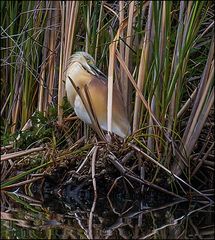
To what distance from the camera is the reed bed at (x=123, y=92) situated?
3.25 metres

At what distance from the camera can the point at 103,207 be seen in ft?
10.3

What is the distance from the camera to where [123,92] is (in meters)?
3.46

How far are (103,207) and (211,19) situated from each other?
1.20 metres

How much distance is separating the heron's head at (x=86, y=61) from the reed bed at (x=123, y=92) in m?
0.09

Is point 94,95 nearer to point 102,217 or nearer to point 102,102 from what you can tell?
point 102,102

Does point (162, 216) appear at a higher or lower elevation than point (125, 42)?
lower

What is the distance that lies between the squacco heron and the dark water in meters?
0.30

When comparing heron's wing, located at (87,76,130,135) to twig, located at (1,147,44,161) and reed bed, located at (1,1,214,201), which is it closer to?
reed bed, located at (1,1,214,201)

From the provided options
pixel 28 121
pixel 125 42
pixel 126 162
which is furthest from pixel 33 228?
pixel 28 121

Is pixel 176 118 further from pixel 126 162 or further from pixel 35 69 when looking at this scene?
pixel 35 69

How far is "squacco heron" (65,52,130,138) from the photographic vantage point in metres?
3.28

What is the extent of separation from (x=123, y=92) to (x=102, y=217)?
709 millimetres

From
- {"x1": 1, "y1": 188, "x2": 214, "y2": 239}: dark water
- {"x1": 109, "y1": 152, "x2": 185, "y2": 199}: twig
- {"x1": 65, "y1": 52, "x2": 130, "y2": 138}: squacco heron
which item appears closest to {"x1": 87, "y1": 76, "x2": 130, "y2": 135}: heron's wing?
{"x1": 65, "y1": 52, "x2": 130, "y2": 138}: squacco heron

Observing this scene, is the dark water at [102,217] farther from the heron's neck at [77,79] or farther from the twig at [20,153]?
the heron's neck at [77,79]
